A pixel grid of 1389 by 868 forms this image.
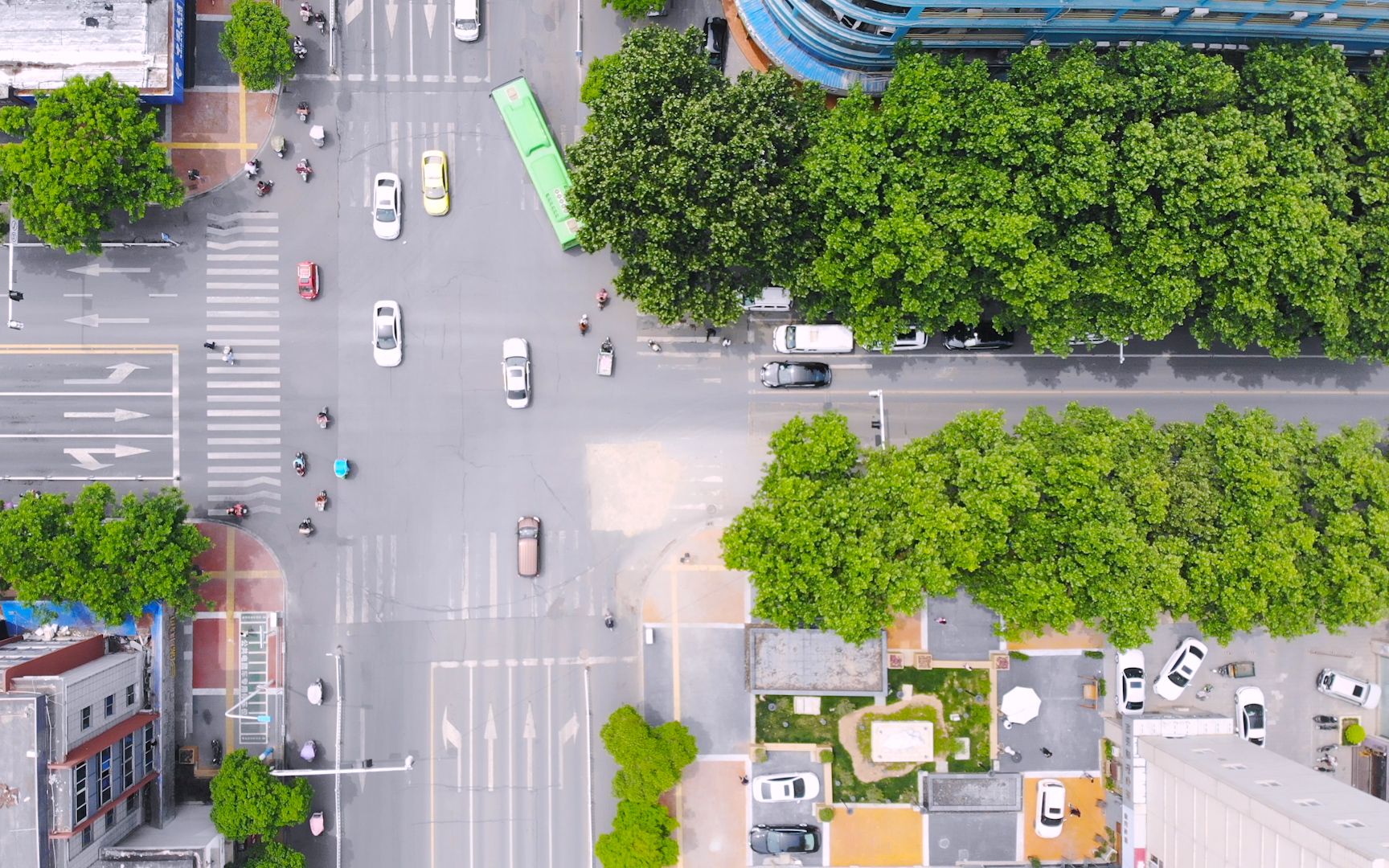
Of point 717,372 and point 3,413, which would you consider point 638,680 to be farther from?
point 3,413

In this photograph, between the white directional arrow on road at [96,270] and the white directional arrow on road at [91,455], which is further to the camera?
the white directional arrow on road at [96,270]

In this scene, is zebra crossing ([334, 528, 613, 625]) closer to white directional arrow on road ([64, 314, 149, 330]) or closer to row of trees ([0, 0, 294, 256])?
white directional arrow on road ([64, 314, 149, 330])

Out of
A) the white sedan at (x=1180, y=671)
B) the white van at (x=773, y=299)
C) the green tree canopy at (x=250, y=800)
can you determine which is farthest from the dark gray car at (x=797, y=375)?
the green tree canopy at (x=250, y=800)

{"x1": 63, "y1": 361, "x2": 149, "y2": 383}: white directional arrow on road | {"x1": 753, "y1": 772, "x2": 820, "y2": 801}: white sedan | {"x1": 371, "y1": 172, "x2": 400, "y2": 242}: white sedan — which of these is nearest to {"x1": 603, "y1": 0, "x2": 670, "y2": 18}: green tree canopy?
{"x1": 371, "y1": 172, "x2": 400, "y2": 242}: white sedan

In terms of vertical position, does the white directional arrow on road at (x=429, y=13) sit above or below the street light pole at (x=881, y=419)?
above

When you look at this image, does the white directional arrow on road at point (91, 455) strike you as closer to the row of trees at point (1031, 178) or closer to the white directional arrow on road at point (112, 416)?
the white directional arrow on road at point (112, 416)

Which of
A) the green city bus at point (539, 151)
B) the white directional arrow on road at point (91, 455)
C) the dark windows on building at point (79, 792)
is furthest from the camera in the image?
the green city bus at point (539, 151)

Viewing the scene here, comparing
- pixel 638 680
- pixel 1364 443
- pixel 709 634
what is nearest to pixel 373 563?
pixel 638 680
